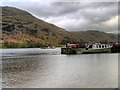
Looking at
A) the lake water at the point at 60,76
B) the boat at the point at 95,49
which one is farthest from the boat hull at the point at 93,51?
the lake water at the point at 60,76

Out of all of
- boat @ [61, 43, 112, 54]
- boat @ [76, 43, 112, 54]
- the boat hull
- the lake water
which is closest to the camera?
the lake water

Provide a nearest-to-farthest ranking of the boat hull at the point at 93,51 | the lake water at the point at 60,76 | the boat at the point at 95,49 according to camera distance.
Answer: the lake water at the point at 60,76
the boat hull at the point at 93,51
the boat at the point at 95,49

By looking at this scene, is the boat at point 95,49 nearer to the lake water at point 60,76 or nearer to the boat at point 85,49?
the boat at point 85,49

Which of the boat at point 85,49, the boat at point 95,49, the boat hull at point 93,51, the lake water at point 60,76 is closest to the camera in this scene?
the lake water at point 60,76

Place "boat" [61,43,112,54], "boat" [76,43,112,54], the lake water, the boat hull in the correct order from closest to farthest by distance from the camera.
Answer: the lake water
"boat" [61,43,112,54]
the boat hull
"boat" [76,43,112,54]

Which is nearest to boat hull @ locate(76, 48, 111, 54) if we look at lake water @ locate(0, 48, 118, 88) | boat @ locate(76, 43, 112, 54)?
boat @ locate(76, 43, 112, 54)

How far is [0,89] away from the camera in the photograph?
22.4 metres

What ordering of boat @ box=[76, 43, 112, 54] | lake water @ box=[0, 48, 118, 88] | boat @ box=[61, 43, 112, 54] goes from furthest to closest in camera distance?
boat @ box=[76, 43, 112, 54], boat @ box=[61, 43, 112, 54], lake water @ box=[0, 48, 118, 88]

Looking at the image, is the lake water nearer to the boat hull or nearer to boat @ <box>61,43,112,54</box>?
boat @ <box>61,43,112,54</box>

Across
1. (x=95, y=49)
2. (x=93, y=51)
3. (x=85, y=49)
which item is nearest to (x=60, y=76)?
(x=93, y=51)

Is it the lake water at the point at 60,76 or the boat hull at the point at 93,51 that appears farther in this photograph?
the boat hull at the point at 93,51

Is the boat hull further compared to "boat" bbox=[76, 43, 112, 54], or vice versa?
"boat" bbox=[76, 43, 112, 54]

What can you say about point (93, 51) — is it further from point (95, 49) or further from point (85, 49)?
point (85, 49)

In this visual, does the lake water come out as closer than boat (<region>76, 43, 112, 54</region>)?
Yes
